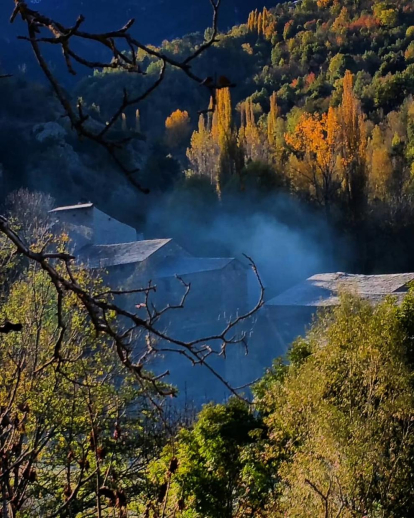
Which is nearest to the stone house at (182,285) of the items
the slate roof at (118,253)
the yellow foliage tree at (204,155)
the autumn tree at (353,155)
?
the slate roof at (118,253)

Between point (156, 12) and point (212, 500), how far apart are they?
69603mm

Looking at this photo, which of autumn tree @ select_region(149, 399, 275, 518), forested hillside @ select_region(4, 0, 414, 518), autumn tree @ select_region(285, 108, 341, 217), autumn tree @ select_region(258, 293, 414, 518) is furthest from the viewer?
autumn tree @ select_region(285, 108, 341, 217)

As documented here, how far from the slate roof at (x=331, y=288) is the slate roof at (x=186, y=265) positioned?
2054 millimetres

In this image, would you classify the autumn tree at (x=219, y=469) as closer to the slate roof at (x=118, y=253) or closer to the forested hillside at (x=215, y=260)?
the forested hillside at (x=215, y=260)

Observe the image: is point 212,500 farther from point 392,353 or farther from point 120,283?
point 120,283

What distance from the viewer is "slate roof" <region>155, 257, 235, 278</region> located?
1947 cm

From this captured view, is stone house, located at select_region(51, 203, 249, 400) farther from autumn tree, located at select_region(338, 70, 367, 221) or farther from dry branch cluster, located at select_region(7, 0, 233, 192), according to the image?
dry branch cluster, located at select_region(7, 0, 233, 192)

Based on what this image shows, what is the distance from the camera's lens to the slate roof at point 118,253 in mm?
19172

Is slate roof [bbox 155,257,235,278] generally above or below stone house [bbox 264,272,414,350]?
above

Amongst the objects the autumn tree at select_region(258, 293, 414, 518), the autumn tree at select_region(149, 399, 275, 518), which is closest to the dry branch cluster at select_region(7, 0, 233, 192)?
the autumn tree at select_region(258, 293, 414, 518)

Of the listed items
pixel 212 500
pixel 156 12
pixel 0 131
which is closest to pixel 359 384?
pixel 212 500

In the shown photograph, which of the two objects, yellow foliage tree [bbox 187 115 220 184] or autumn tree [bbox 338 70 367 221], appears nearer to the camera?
autumn tree [bbox 338 70 367 221]

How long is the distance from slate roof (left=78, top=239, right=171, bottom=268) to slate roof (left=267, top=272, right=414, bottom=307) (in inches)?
150

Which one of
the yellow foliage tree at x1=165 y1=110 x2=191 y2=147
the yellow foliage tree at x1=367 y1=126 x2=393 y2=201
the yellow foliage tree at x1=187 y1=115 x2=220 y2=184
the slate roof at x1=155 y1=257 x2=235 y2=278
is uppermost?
the yellow foliage tree at x1=165 y1=110 x2=191 y2=147
